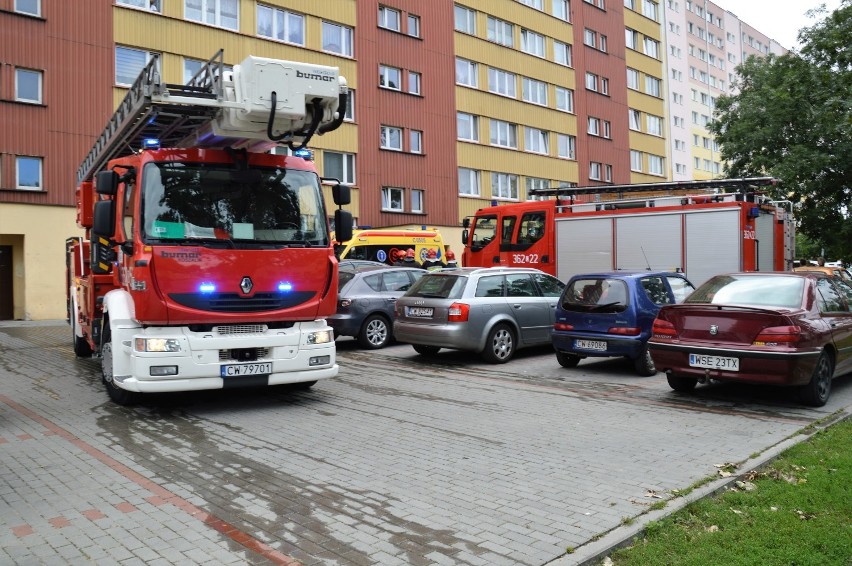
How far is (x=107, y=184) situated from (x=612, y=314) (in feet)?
23.0

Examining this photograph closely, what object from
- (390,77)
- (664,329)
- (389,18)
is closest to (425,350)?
(664,329)

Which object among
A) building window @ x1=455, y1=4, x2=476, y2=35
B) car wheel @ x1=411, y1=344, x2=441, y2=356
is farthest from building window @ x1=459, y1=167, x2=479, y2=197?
car wheel @ x1=411, y1=344, x2=441, y2=356

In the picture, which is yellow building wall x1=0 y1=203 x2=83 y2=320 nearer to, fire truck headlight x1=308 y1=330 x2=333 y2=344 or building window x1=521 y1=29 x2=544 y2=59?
fire truck headlight x1=308 y1=330 x2=333 y2=344

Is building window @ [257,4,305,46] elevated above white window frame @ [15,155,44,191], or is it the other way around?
building window @ [257,4,305,46]

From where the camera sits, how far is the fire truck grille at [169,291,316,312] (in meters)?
7.50

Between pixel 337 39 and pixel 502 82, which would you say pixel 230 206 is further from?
pixel 502 82

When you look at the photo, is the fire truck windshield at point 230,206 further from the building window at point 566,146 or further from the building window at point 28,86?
the building window at point 566,146

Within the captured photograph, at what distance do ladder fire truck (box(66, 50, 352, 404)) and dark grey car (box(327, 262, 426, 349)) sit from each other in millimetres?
5206

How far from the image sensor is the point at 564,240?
17.3 meters

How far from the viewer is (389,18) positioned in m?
32.1

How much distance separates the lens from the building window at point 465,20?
116ft

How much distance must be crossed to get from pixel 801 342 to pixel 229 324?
6.18m

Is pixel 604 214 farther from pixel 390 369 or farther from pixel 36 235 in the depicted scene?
pixel 36 235

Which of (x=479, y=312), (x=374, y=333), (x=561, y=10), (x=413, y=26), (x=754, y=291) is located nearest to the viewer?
(x=754, y=291)
